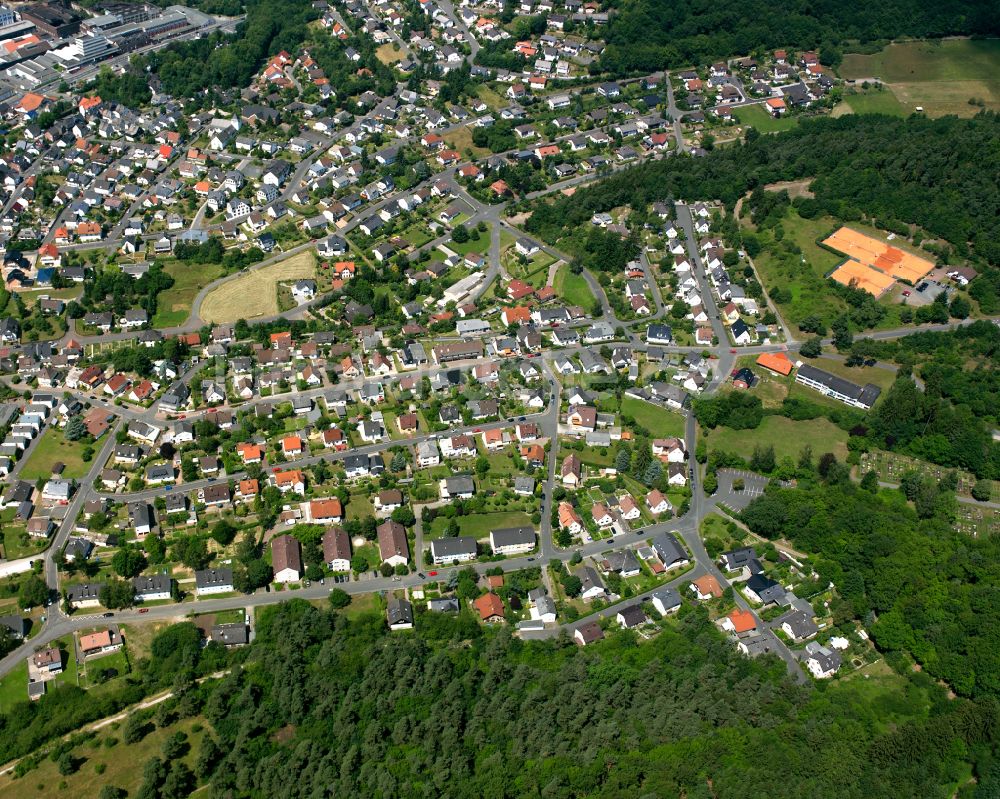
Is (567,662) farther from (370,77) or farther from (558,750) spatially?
(370,77)

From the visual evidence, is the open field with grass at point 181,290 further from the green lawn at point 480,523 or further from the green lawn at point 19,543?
the green lawn at point 480,523

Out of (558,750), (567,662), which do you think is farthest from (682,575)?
(558,750)

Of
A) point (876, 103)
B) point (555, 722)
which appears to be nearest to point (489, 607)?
point (555, 722)

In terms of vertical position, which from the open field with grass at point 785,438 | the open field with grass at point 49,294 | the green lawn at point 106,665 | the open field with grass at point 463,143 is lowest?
the open field with grass at point 785,438

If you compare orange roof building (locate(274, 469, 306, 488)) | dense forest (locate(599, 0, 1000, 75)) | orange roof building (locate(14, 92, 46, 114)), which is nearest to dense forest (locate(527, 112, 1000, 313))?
dense forest (locate(599, 0, 1000, 75))

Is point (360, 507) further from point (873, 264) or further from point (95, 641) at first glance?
point (873, 264)

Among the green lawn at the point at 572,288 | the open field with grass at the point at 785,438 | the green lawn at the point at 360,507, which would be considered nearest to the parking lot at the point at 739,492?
the open field with grass at the point at 785,438

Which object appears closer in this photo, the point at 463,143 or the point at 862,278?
the point at 862,278
